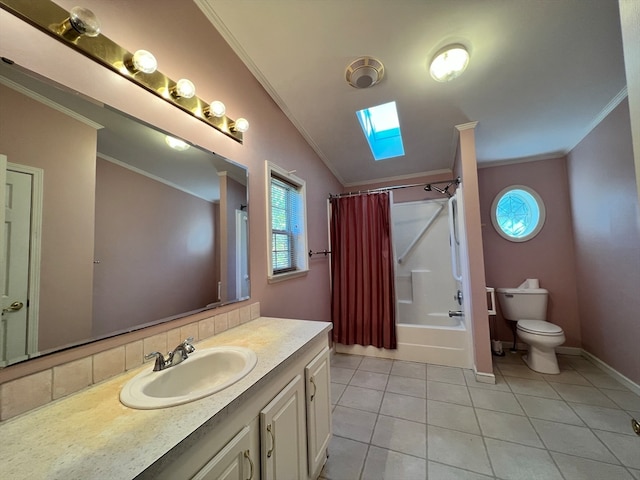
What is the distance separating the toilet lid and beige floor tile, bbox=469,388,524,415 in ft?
2.21

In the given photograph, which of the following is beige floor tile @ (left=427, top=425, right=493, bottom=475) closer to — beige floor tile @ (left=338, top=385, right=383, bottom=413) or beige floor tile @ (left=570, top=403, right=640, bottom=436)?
beige floor tile @ (left=338, top=385, right=383, bottom=413)

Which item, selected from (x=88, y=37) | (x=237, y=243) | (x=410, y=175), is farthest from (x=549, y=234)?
(x=88, y=37)

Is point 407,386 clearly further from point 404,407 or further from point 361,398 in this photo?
point 361,398

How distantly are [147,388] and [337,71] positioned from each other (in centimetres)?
205

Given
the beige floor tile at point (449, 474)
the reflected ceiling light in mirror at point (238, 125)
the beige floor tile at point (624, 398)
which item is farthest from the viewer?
the beige floor tile at point (624, 398)

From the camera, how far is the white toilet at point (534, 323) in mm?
2184

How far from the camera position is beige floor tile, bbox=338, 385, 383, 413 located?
72.9 inches

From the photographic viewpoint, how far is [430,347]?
2549mm

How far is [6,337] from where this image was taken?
66 cm

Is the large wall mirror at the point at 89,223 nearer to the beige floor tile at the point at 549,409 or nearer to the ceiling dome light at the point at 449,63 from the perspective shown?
the ceiling dome light at the point at 449,63

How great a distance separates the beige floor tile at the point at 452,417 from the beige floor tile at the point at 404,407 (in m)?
0.05

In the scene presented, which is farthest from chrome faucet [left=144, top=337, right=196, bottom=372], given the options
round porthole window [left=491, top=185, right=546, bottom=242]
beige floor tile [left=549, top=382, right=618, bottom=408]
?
round porthole window [left=491, top=185, right=546, bottom=242]

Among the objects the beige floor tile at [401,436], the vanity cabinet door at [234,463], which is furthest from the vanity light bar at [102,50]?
the beige floor tile at [401,436]

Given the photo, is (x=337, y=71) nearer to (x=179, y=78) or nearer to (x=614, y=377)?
(x=179, y=78)
